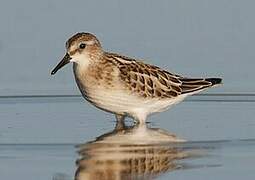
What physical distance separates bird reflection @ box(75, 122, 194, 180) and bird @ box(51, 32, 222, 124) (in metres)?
0.50

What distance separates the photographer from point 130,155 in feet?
29.0

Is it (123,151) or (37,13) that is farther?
(37,13)

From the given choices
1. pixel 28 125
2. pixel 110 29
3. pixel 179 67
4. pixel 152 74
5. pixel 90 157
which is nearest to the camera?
pixel 90 157

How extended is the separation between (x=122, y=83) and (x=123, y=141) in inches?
53.3

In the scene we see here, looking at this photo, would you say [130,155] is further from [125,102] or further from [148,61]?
[148,61]

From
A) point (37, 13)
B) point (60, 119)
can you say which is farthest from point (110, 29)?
point (60, 119)

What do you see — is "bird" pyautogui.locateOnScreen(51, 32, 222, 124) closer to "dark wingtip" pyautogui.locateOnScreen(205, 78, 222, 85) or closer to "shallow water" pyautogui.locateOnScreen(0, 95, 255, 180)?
"dark wingtip" pyautogui.locateOnScreen(205, 78, 222, 85)

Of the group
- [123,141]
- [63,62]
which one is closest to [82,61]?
[63,62]

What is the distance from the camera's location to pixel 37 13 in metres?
14.5

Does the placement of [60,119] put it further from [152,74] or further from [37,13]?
[37,13]

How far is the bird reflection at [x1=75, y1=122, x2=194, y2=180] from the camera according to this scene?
8102 mm

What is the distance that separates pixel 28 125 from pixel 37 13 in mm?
4335

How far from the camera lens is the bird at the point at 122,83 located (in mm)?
10719

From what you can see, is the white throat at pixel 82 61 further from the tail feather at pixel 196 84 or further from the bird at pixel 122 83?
the tail feather at pixel 196 84
